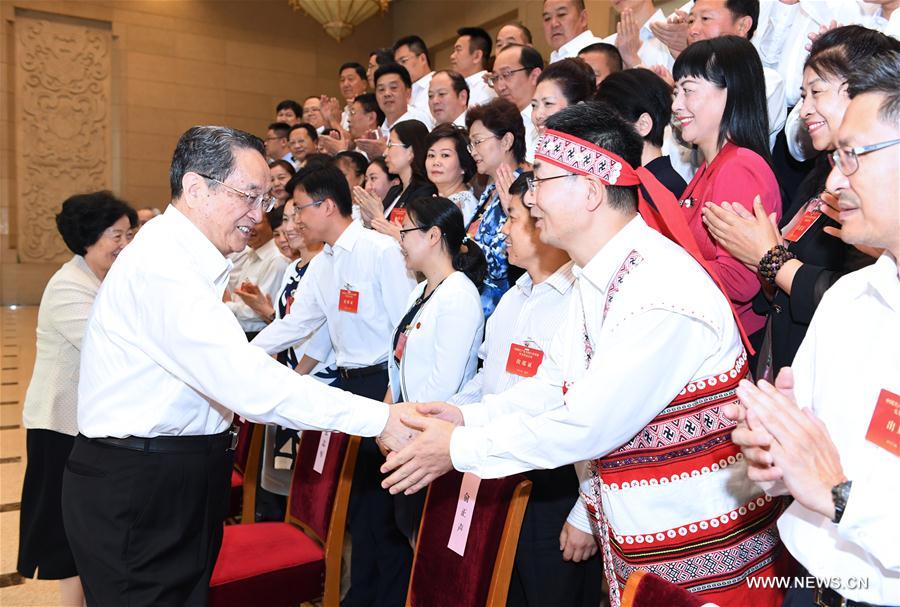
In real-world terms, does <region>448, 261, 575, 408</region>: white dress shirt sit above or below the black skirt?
above

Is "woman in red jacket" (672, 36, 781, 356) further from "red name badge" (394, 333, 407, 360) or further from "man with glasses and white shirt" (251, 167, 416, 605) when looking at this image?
"man with glasses and white shirt" (251, 167, 416, 605)

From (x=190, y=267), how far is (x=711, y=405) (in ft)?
4.33

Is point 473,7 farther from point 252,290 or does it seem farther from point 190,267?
point 190,267

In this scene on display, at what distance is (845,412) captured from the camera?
1112 millimetres

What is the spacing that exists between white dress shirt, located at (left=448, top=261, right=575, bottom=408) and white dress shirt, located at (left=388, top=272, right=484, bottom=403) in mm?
111

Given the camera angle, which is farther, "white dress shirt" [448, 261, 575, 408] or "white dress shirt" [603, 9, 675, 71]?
"white dress shirt" [603, 9, 675, 71]

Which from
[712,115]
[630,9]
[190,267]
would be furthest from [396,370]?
[630,9]

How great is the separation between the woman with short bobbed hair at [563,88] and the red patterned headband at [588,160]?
57.0 inches

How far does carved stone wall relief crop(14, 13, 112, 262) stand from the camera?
40.8 ft

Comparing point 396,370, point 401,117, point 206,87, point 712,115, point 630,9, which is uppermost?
point 206,87

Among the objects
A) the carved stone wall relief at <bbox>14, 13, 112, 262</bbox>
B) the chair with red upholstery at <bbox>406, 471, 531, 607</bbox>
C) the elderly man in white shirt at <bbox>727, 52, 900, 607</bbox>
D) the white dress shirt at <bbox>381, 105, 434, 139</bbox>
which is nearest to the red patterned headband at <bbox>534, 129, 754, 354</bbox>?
the elderly man in white shirt at <bbox>727, 52, 900, 607</bbox>

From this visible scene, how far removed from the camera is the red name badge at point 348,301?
350 cm

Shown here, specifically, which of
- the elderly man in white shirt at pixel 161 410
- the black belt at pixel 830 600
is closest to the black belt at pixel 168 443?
the elderly man in white shirt at pixel 161 410

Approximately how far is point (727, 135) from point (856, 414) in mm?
1391
